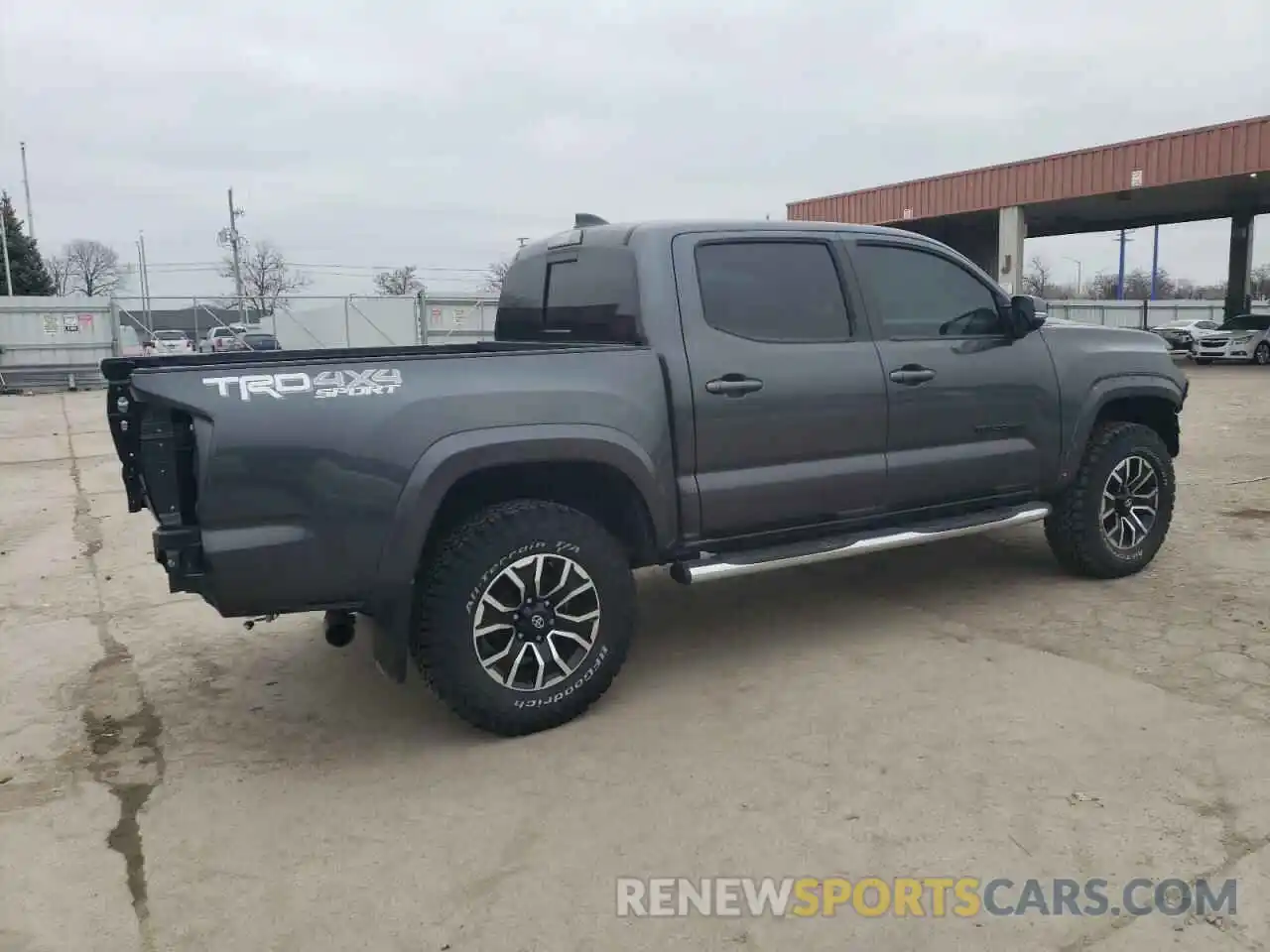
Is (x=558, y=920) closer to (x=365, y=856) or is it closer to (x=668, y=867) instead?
(x=668, y=867)

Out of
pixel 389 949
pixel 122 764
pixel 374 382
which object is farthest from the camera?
pixel 122 764

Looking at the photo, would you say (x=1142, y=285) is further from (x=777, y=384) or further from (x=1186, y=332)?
(x=777, y=384)

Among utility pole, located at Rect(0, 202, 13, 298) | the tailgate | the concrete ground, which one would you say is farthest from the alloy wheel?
utility pole, located at Rect(0, 202, 13, 298)

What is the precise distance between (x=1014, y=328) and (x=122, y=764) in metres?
4.44

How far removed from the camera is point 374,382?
3.39 meters

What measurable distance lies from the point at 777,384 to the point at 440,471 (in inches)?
60.7

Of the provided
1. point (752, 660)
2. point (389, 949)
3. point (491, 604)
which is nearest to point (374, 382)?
point (491, 604)

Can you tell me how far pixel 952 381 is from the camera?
477 cm

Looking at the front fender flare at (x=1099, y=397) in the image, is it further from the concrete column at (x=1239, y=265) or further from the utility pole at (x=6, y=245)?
the utility pole at (x=6, y=245)

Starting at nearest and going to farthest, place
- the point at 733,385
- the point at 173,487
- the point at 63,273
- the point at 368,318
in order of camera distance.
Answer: the point at 173,487, the point at 733,385, the point at 368,318, the point at 63,273

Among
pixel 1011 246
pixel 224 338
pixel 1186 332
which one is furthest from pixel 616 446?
pixel 1186 332

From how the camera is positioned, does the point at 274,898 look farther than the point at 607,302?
No

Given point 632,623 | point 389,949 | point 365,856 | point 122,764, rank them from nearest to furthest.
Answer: point 389,949
point 365,856
point 122,764
point 632,623

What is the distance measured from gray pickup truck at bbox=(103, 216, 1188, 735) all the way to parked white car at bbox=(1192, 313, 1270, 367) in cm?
2337
